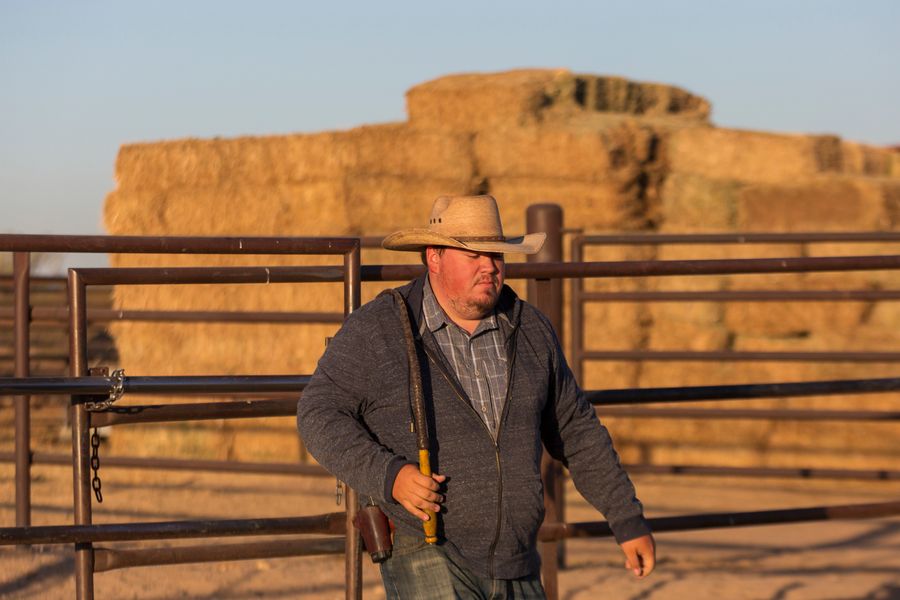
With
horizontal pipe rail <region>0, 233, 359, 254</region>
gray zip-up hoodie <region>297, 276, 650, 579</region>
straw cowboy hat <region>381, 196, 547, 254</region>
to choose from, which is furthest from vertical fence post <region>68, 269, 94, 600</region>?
straw cowboy hat <region>381, 196, 547, 254</region>

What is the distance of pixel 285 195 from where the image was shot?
800 cm

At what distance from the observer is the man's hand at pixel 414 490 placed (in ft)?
7.95

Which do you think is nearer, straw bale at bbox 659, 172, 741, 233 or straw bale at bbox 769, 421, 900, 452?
straw bale at bbox 769, 421, 900, 452

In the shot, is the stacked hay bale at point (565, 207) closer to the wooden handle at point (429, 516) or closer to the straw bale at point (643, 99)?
the straw bale at point (643, 99)

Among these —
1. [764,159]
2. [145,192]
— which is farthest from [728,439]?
[145,192]

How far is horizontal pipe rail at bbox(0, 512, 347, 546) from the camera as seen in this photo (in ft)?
9.83

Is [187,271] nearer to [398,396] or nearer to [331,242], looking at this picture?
[331,242]

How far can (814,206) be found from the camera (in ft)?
23.9

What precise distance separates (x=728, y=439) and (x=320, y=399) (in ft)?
15.9

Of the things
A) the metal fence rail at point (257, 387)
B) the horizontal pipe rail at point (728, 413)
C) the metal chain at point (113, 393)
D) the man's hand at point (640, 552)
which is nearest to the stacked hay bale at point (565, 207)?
the horizontal pipe rail at point (728, 413)

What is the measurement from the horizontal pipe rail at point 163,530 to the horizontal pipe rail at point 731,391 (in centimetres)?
79

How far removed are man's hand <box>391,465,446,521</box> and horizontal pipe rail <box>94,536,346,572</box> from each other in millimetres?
795

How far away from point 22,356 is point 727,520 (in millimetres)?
2996

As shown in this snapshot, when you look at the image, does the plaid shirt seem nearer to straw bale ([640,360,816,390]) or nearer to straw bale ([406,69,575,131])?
straw bale ([640,360,816,390])
